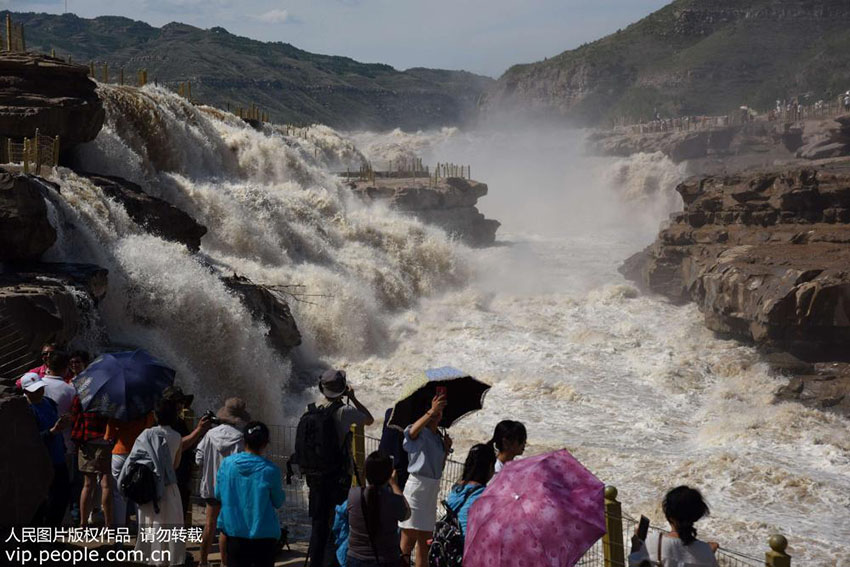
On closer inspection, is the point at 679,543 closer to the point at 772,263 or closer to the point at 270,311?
the point at 270,311

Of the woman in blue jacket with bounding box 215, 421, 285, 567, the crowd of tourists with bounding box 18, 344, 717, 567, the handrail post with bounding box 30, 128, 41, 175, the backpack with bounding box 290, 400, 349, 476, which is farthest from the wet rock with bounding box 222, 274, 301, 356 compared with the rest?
the woman in blue jacket with bounding box 215, 421, 285, 567

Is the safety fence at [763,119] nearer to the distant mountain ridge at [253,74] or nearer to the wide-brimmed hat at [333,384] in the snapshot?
the distant mountain ridge at [253,74]

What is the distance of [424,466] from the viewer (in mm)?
6816

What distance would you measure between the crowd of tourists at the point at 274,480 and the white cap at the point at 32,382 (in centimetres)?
1

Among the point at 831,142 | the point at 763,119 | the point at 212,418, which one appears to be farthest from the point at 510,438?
the point at 763,119

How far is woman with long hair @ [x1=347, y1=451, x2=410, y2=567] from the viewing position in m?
6.05

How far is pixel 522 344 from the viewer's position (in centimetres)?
2584

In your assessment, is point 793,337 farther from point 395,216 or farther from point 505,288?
point 395,216

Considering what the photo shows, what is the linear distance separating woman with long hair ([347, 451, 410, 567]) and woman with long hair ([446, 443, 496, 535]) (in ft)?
1.01

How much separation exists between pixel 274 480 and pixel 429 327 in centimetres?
2110

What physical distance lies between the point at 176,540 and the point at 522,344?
760 inches

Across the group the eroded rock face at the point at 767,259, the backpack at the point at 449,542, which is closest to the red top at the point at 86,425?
the backpack at the point at 449,542

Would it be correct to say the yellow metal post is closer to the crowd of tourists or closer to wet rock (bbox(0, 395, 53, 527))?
the crowd of tourists

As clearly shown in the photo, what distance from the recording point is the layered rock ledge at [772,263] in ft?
71.9
